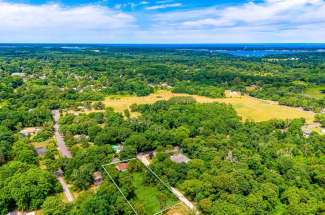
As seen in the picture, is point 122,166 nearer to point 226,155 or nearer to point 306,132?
point 226,155

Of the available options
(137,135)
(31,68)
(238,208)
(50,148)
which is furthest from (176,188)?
(31,68)

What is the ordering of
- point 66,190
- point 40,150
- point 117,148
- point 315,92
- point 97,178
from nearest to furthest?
point 66,190 → point 97,178 → point 117,148 → point 40,150 → point 315,92

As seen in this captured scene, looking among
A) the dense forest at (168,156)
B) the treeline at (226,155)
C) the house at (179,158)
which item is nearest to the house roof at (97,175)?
the dense forest at (168,156)

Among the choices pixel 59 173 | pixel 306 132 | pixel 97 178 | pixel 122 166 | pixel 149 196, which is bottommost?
pixel 59 173

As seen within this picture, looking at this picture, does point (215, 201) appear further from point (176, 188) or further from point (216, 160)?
point (216, 160)

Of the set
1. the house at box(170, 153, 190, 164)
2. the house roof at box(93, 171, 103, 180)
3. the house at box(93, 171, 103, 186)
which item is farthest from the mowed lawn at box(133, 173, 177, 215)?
the house at box(170, 153, 190, 164)

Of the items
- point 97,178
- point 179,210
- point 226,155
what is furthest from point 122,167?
point 226,155
